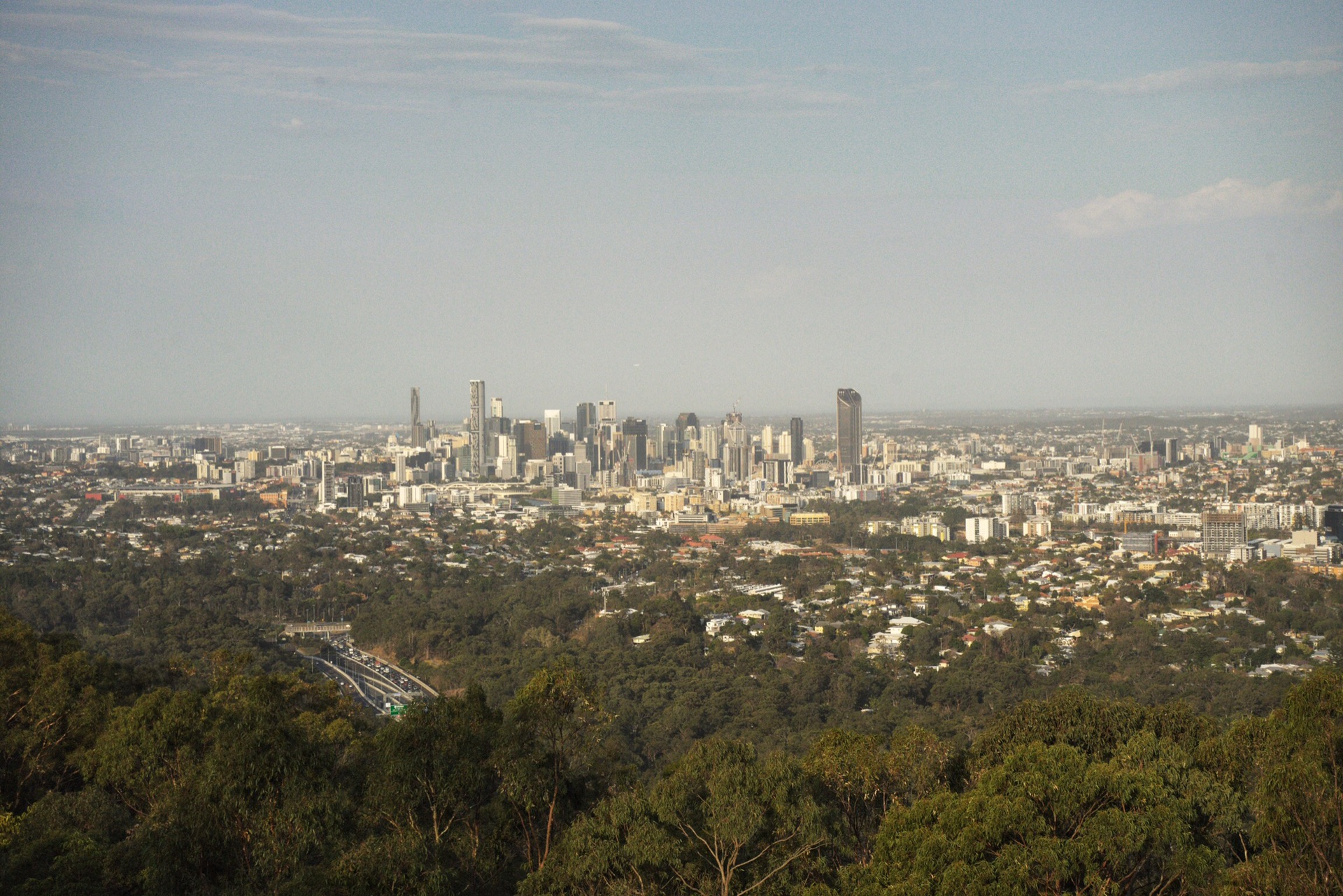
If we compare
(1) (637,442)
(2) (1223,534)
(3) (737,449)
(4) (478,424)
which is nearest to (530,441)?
(4) (478,424)

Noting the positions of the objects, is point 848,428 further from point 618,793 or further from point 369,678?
point 618,793

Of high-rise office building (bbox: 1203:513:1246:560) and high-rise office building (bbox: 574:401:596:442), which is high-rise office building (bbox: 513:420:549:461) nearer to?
high-rise office building (bbox: 574:401:596:442)

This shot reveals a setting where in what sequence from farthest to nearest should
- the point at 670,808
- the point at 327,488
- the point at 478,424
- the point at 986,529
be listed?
the point at 478,424, the point at 327,488, the point at 986,529, the point at 670,808

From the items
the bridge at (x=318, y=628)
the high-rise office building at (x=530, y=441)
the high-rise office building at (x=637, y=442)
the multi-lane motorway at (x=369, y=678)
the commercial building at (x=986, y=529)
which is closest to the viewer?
the multi-lane motorway at (x=369, y=678)

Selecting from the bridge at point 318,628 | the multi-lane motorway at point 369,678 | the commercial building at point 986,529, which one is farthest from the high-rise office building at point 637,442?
the multi-lane motorway at point 369,678

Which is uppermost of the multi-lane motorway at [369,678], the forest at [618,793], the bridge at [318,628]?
the forest at [618,793]

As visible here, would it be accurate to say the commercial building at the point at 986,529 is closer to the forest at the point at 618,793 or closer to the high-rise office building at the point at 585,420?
the forest at the point at 618,793
